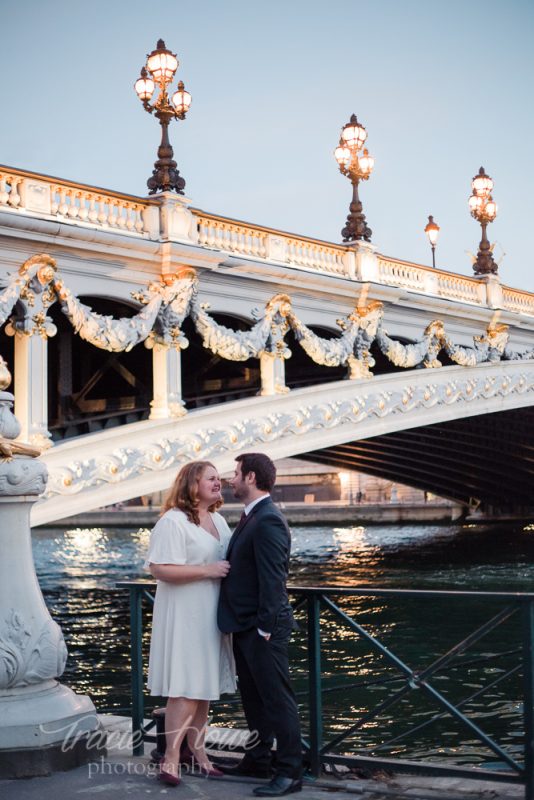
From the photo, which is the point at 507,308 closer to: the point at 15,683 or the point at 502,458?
the point at 502,458

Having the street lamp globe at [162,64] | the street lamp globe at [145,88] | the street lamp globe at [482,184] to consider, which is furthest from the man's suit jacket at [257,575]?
the street lamp globe at [482,184]

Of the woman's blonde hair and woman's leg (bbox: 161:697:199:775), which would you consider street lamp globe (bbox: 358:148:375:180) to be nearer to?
the woman's blonde hair

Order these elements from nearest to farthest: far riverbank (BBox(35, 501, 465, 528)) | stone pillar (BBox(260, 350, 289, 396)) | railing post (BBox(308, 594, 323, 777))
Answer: railing post (BBox(308, 594, 323, 777))
stone pillar (BBox(260, 350, 289, 396))
far riverbank (BBox(35, 501, 465, 528))

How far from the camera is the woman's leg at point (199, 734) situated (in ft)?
18.9

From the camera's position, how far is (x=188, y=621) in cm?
565

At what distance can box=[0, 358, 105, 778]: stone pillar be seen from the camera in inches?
219

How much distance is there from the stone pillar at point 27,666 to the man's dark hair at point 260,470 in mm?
1037

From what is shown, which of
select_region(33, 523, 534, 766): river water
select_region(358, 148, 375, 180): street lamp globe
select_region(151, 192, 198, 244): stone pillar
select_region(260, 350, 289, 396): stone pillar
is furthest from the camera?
select_region(358, 148, 375, 180): street lamp globe

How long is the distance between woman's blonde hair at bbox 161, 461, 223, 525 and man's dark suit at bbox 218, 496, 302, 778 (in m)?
0.27

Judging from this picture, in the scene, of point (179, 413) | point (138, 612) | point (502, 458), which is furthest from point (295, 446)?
point (502, 458)

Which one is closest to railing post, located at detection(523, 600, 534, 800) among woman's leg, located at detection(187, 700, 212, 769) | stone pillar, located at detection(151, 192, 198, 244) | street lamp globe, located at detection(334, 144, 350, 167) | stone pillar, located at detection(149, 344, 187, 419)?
woman's leg, located at detection(187, 700, 212, 769)

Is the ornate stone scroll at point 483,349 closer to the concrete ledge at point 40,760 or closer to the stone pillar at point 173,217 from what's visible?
the stone pillar at point 173,217

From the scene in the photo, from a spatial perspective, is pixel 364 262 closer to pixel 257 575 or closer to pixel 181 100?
pixel 181 100

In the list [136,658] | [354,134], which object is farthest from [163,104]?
[136,658]
